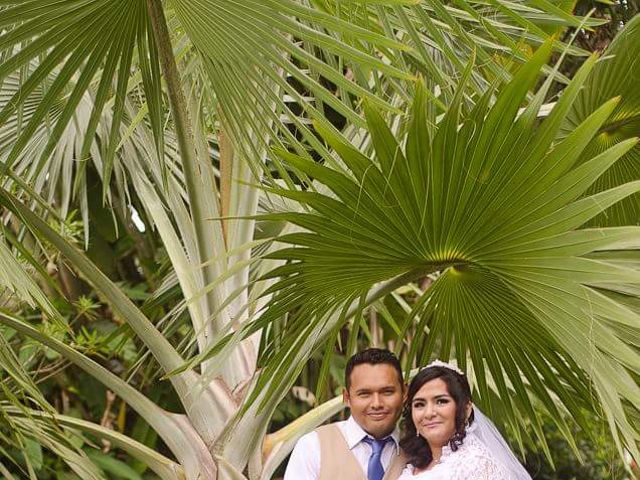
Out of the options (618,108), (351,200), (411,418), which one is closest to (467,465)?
(411,418)

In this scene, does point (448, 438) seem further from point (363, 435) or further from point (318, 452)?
point (318, 452)

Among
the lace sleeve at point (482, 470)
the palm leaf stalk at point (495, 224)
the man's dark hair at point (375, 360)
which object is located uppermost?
the palm leaf stalk at point (495, 224)

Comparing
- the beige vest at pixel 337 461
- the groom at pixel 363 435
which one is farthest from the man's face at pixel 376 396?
the beige vest at pixel 337 461

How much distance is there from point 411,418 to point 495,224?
555 mm

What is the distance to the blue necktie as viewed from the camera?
2.70 meters

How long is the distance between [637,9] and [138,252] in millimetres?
3696

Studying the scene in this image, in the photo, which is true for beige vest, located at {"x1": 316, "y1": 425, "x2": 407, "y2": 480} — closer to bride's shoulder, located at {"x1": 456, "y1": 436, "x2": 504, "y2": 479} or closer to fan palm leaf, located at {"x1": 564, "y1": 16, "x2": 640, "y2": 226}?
bride's shoulder, located at {"x1": 456, "y1": 436, "x2": 504, "y2": 479}

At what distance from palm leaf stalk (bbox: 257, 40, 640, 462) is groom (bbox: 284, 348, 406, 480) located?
20 centimetres

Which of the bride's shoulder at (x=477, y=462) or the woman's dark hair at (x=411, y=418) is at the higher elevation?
the woman's dark hair at (x=411, y=418)

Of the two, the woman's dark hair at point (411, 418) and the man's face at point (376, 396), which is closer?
the woman's dark hair at point (411, 418)

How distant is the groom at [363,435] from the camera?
8.61ft

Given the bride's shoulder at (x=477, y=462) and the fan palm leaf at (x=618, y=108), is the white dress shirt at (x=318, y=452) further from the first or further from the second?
the fan palm leaf at (x=618, y=108)

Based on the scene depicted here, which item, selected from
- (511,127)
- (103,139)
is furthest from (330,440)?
(103,139)

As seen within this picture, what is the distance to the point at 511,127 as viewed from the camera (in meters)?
2.24
